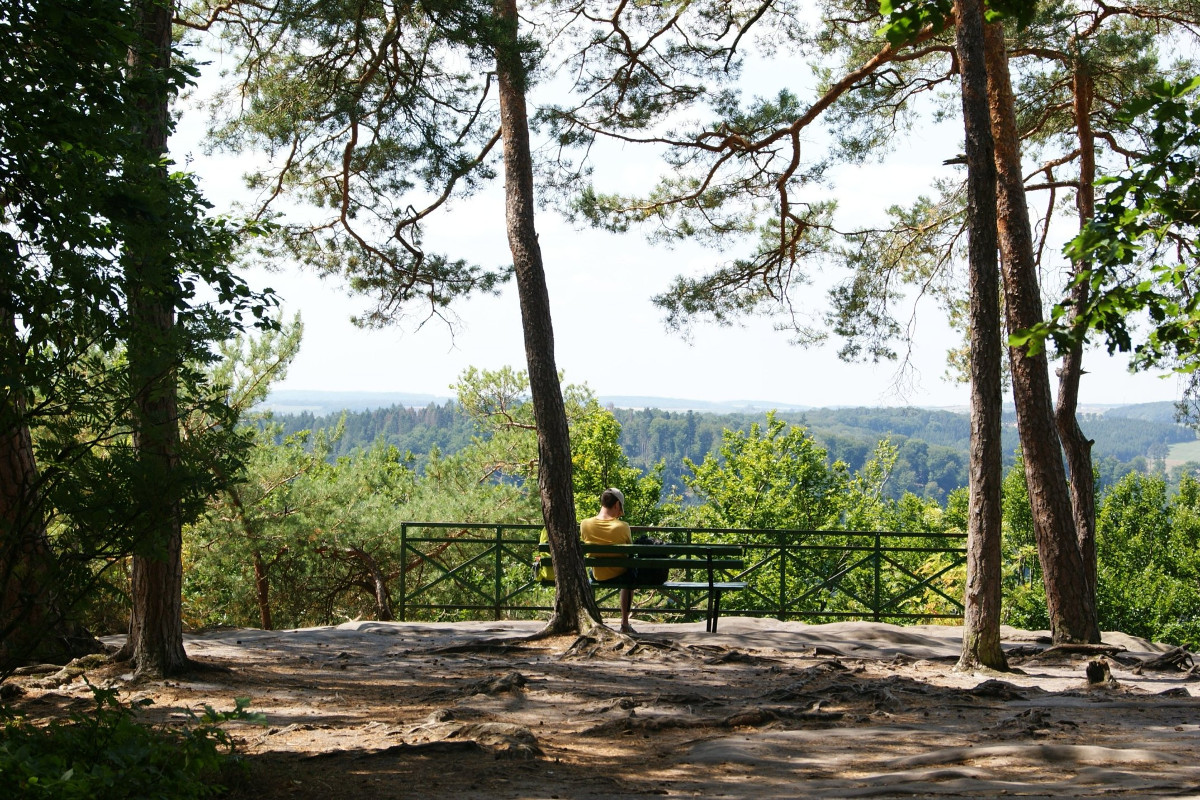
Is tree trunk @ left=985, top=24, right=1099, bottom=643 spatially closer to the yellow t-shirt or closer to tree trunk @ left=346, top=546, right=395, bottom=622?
the yellow t-shirt

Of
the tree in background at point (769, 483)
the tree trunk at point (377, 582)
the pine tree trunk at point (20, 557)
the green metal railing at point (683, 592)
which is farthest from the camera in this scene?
the tree in background at point (769, 483)

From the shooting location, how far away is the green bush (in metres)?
2.89

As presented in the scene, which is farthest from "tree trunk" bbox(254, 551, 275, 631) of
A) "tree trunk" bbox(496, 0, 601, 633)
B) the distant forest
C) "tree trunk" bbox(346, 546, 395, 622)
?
the distant forest

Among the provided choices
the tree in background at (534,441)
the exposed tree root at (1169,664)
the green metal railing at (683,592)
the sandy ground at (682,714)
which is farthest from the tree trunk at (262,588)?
the exposed tree root at (1169,664)

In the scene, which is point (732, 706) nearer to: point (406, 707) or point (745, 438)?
point (406, 707)

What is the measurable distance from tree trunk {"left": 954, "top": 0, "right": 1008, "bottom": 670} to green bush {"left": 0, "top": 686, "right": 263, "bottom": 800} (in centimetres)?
484

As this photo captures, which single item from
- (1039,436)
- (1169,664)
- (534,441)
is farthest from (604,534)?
(534,441)

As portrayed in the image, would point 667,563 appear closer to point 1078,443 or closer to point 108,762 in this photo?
point 1078,443

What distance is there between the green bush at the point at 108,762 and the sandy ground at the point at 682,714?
16.7 inches

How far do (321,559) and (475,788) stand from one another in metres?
11.6

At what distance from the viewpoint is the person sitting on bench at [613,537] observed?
7.96m

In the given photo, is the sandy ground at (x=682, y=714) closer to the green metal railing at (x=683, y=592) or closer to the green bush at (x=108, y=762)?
the green bush at (x=108, y=762)

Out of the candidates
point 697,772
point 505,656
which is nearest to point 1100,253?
point 697,772

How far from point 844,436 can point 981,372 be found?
4559 inches
